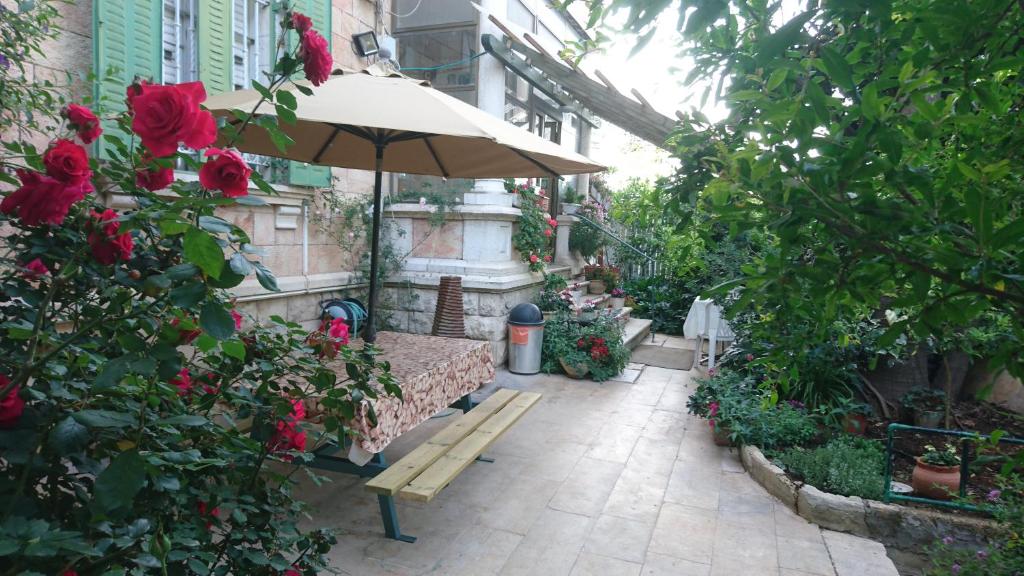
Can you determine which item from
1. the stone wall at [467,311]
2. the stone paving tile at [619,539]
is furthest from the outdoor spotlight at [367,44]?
the stone paving tile at [619,539]

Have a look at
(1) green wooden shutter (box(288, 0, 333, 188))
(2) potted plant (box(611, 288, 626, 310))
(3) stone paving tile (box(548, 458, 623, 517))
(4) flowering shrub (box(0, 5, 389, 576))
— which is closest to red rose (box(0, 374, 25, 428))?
(4) flowering shrub (box(0, 5, 389, 576))

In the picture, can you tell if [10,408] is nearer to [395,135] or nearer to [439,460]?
[439,460]

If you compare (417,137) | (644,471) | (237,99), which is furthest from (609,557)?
(237,99)

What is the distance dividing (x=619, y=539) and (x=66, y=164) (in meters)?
3.12

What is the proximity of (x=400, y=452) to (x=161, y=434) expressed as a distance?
3254mm

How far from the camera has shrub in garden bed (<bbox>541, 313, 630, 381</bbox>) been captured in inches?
272

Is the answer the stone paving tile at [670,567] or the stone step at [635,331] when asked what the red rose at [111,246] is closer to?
the stone paving tile at [670,567]

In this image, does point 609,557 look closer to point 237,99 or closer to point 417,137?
point 417,137

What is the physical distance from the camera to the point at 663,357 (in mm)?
8289

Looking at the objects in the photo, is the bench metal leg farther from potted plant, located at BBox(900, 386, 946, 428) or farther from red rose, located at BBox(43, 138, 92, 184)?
potted plant, located at BBox(900, 386, 946, 428)

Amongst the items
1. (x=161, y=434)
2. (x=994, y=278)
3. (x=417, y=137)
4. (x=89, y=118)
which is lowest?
(x=161, y=434)

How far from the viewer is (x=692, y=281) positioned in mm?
9992

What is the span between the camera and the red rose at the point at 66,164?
1156mm

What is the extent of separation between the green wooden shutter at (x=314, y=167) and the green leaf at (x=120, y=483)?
466 cm
